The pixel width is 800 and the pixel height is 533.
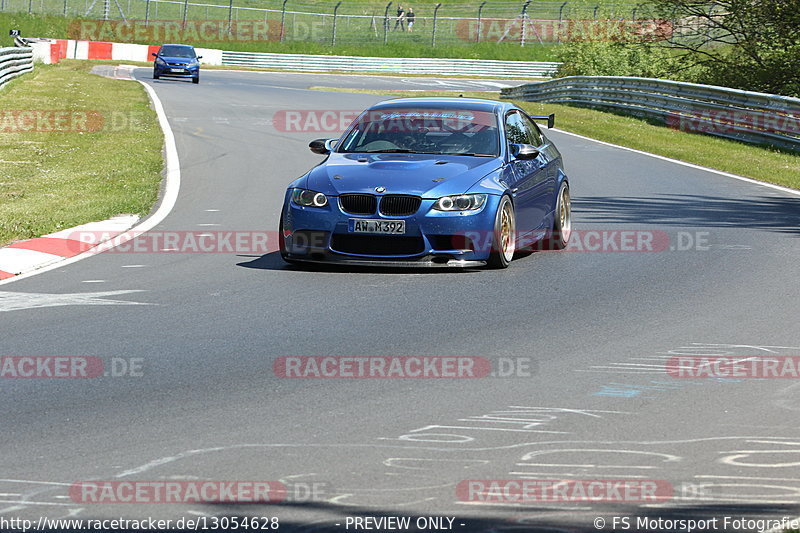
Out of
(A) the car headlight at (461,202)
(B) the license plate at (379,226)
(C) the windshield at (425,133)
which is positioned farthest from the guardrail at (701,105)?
(B) the license plate at (379,226)

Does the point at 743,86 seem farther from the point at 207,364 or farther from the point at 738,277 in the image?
the point at 207,364

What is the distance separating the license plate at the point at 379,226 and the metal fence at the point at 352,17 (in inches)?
2229

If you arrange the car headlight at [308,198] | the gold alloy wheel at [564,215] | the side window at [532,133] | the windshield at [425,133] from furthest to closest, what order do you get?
the side window at [532,133] < the gold alloy wheel at [564,215] < the windshield at [425,133] < the car headlight at [308,198]

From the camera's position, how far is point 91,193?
1645 cm

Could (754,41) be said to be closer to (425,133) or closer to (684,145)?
(684,145)

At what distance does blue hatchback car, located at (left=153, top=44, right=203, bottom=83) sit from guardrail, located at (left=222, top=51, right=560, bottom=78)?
1888 centimetres

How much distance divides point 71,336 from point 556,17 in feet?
224

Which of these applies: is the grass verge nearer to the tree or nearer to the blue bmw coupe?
the tree

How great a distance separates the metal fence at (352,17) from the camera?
222 ft

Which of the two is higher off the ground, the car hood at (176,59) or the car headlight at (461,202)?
the car headlight at (461,202)

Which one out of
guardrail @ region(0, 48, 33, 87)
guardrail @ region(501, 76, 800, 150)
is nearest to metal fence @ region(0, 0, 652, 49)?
guardrail @ region(0, 48, 33, 87)

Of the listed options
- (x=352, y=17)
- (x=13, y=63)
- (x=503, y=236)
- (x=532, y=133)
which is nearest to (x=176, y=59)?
(x=13, y=63)

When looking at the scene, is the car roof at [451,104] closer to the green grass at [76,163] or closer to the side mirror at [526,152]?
the side mirror at [526,152]

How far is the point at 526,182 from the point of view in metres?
11.9
